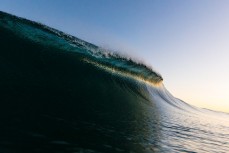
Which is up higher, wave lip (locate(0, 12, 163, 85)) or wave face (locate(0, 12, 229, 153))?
wave lip (locate(0, 12, 163, 85))

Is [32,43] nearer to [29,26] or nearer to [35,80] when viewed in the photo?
[29,26]

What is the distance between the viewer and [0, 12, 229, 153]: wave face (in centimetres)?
648

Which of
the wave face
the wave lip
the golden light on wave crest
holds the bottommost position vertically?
the wave face

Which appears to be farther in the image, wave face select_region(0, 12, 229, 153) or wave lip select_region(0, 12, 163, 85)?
wave lip select_region(0, 12, 163, 85)

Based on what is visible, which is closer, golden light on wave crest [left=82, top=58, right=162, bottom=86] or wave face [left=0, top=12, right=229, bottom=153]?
wave face [left=0, top=12, right=229, bottom=153]

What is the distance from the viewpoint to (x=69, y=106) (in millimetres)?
10719

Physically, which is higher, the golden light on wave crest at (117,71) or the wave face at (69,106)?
the golden light on wave crest at (117,71)

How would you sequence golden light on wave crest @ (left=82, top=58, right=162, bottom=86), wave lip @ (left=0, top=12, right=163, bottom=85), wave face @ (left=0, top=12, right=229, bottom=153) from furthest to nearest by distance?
golden light on wave crest @ (left=82, top=58, right=162, bottom=86) < wave lip @ (left=0, top=12, right=163, bottom=85) < wave face @ (left=0, top=12, right=229, bottom=153)

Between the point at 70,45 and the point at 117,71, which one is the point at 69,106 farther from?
the point at 117,71

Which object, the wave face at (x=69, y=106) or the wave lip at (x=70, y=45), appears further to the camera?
the wave lip at (x=70, y=45)

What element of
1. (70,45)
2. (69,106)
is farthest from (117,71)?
(69,106)

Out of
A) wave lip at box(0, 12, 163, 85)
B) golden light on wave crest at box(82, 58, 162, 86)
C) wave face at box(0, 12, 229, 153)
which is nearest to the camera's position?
wave face at box(0, 12, 229, 153)

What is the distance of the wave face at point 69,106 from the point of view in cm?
648

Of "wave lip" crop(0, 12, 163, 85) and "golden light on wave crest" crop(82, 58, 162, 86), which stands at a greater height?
"wave lip" crop(0, 12, 163, 85)
